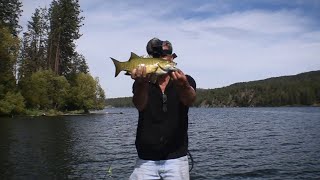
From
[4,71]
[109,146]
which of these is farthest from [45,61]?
[109,146]

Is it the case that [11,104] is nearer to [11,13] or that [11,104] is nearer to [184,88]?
[11,13]

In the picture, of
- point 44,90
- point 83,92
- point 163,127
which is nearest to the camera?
point 163,127

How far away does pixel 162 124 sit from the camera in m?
5.78

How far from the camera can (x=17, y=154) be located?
978 inches

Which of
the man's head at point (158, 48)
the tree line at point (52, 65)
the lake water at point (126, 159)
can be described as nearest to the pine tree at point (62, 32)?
the tree line at point (52, 65)

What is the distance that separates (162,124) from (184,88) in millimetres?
678

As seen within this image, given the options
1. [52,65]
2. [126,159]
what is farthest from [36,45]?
[126,159]

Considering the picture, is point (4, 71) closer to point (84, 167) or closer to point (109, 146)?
point (109, 146)

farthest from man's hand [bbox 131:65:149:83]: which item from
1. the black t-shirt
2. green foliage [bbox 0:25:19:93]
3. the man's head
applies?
green foliage [bbox 0:25:19:93]

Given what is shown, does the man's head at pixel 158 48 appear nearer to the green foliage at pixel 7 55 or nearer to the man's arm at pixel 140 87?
the man's arm at pixel 140 87

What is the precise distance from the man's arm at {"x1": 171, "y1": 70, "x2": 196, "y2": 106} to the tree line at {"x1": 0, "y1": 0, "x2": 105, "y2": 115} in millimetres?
70229

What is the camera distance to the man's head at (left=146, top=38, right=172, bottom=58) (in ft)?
19.3

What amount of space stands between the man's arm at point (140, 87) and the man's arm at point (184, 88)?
40 cm

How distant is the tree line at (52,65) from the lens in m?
78.7
